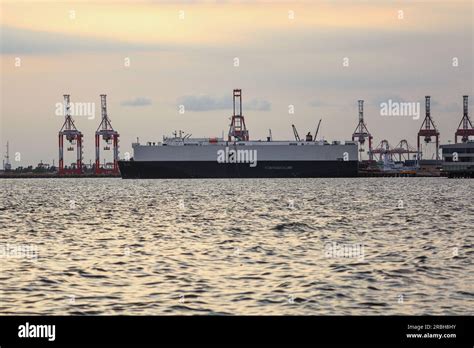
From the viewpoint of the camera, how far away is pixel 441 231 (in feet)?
115

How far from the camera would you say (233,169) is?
17325 cm

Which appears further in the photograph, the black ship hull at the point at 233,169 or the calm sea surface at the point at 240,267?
the black ship hull at the point at 233,169

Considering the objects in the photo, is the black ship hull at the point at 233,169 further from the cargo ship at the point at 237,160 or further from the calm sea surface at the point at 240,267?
the calm sea surface at the point at 240,267

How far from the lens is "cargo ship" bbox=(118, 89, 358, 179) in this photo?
564 ft

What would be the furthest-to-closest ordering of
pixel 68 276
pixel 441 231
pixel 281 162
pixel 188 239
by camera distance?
pixel 281 162 → pixel 441 231 → pixel 188 239 → pixel 68 276

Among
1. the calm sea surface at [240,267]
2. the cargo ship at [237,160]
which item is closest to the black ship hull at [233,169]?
the cargo ship at [237,160]

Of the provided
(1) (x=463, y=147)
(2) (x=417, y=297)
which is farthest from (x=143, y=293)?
(1) (x=463, y=147)

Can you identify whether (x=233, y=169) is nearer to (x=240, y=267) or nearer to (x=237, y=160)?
(x=237, y=160)

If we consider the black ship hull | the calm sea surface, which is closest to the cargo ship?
the black ship hull

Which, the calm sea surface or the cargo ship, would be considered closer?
the calm sea surface

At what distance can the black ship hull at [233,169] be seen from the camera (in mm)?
171625

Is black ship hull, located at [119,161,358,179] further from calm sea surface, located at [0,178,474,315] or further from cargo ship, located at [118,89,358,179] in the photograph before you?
calm sea surface, located at [0,178,474,315]
